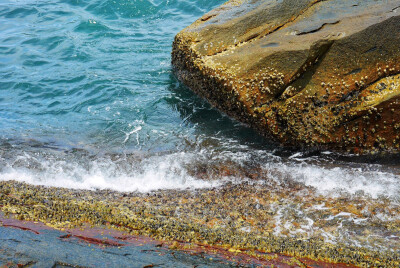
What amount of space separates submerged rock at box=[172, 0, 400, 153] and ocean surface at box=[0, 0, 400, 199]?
47cm

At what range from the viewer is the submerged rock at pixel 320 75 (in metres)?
6.61

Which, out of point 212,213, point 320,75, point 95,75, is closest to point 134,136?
point 212,213

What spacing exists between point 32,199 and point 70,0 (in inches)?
572

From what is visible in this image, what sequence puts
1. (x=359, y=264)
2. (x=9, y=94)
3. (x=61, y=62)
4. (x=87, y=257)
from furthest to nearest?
(x=61, y=62) → (x=9, y=94) → (x=359, y=264) → (x=87, y=257)

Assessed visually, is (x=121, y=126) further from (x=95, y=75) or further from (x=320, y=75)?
(x=320, y=75)

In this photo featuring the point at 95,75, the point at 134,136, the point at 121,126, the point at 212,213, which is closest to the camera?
the point at 212,213

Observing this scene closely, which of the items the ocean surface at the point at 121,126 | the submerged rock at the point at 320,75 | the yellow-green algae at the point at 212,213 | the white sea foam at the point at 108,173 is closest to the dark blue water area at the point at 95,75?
the ocean surface at the point at 121,126

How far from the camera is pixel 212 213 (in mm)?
5410

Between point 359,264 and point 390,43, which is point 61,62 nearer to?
point 390,43

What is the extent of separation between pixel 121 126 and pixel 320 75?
15.2ft

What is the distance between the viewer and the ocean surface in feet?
21.5

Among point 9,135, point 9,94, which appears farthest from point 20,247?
point 9,94

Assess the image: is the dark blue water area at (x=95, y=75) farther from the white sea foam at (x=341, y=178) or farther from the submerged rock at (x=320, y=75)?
the white sea foam at (x=341, y=178)

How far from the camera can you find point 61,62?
1213 centimetres
